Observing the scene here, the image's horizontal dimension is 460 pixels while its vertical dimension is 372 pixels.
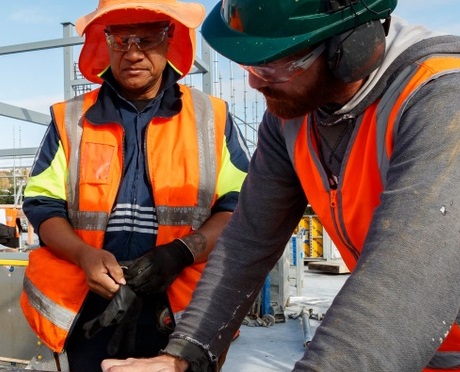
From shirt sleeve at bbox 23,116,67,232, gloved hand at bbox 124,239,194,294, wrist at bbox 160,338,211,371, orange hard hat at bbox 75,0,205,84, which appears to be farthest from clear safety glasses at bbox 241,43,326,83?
shirt sleeve at bbox 23,116,67,232

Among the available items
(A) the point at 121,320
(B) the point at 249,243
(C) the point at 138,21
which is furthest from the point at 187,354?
(C) the point at 138,21

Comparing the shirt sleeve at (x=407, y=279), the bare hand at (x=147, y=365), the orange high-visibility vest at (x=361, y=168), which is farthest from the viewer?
the bare hand at (x=147, y=365)

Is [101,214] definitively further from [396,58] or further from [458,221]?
[458,221]

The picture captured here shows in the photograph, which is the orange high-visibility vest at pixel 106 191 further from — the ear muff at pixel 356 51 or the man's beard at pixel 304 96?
the ear muff at pixel 356 51

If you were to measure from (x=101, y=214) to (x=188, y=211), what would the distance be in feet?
1.06

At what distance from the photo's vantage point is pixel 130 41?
2.34m

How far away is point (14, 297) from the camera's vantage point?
12.8ft

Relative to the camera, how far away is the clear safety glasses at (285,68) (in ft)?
4.29

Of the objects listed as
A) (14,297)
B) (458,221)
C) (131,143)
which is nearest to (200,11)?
(131,143)

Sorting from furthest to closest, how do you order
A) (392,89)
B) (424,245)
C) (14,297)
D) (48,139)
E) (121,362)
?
(14,297)
(48,139)
(121,362)
(392,89)
(424,245)

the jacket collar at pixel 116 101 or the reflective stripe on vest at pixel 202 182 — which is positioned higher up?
the jacket collar at pixel 116 101

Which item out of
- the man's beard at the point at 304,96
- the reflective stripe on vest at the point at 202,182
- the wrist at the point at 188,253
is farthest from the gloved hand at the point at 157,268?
the man's beard at the point at 304,96

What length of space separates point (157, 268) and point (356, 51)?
1.12 metres

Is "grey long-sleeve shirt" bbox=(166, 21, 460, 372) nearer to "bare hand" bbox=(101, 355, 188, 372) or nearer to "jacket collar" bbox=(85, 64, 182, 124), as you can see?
"bare hand" bbox=(101, 355, 188, 372)
